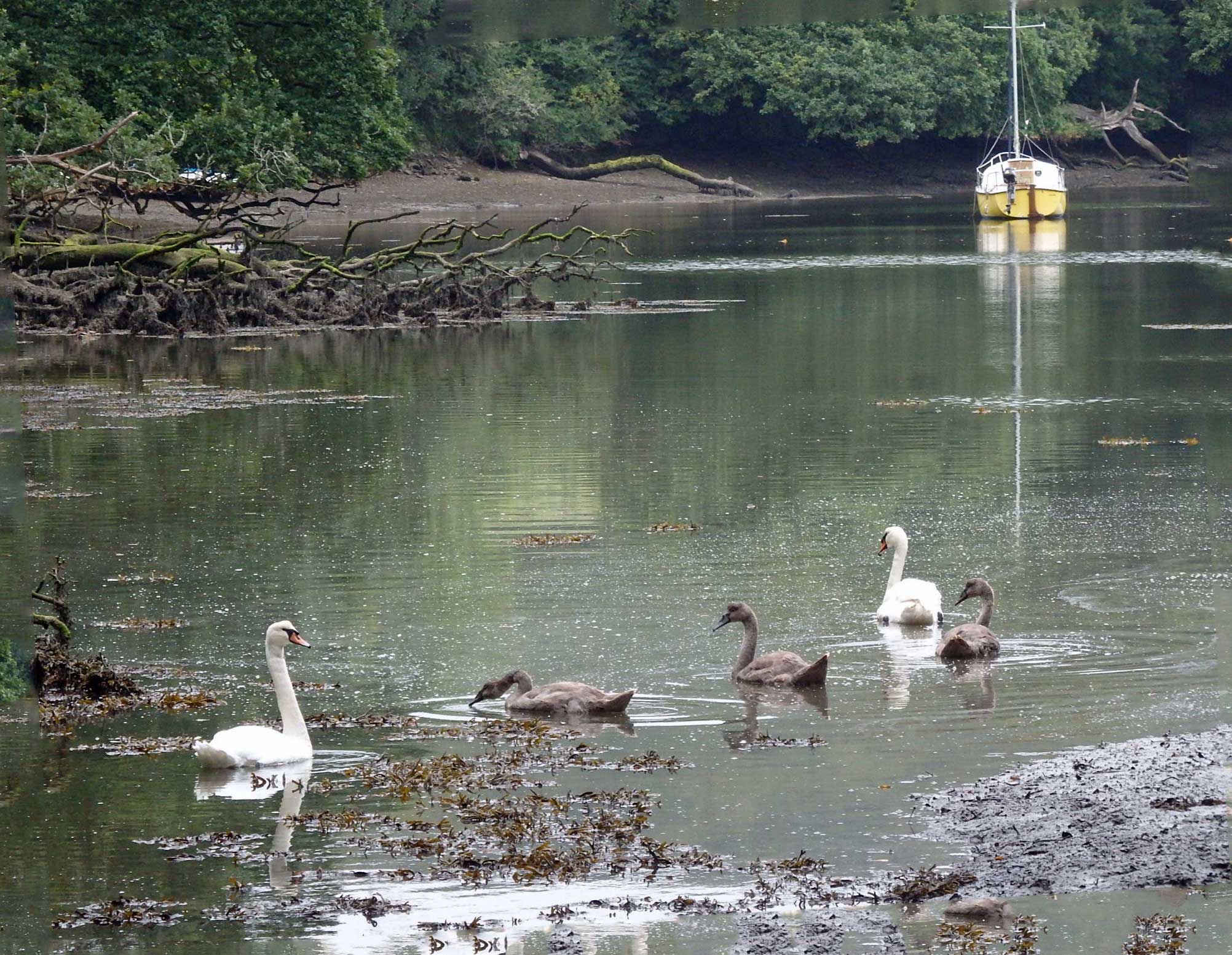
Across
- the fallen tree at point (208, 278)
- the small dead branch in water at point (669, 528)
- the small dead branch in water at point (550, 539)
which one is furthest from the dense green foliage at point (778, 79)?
the small dead branch in water at point (550, 539)

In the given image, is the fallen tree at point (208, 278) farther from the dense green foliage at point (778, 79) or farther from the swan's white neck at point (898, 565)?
the dense green foliage at point (778, 79)

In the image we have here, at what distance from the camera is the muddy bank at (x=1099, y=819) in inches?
318

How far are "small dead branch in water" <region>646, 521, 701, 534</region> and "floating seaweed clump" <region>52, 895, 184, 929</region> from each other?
8511 mm

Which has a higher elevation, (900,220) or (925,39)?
(925,39)

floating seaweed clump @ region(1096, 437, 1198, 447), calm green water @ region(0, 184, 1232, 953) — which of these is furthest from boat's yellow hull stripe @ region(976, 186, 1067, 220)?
floating seaweed clump @ region(1096, 437, 1198, 447)

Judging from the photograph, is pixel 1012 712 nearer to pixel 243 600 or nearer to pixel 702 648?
pixel 702 648

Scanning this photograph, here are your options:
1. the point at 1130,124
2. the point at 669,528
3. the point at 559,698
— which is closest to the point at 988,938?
the point at 559,698

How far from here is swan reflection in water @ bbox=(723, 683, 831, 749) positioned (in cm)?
1082

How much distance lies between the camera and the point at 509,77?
81.9 meters

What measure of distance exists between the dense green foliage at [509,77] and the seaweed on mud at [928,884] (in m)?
24.7

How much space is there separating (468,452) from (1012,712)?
10474mm

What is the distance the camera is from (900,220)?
70.6 metres

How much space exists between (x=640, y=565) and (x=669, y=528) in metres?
1.48

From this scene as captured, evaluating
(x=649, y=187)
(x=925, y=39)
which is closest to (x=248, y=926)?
(x=649, y=187)
